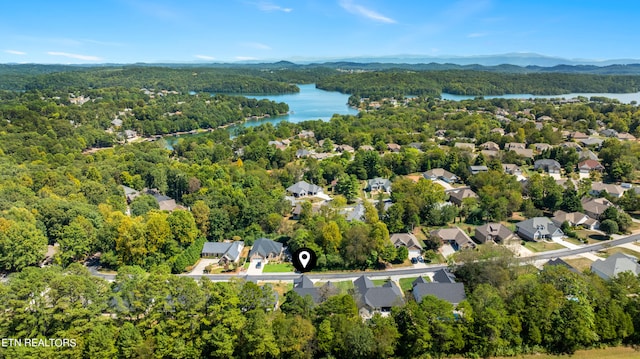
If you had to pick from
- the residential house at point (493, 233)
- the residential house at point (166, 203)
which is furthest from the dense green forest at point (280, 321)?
the residential house at point (166, 203)

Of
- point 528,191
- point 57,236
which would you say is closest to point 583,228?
point 528,191

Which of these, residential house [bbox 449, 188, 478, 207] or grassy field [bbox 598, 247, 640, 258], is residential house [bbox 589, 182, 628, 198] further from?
residential house [bbox 449, 188, 478, 207]

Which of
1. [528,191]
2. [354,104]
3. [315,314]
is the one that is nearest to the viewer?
[315,314]

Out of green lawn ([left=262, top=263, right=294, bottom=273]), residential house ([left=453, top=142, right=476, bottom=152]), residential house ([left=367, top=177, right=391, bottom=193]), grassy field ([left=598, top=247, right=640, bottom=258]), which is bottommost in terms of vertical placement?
green lawn ([left=262, top=263, right=294, bottom=273])

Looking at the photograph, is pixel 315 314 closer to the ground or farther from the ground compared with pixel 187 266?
farther from the ground

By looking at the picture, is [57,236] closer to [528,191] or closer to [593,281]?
[593,281]

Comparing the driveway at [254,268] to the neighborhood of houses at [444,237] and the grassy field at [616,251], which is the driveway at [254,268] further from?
the grassy field at [616,251]

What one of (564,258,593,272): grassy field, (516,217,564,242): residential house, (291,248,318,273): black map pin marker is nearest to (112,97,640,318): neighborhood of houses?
(516,217,564,242): residential house

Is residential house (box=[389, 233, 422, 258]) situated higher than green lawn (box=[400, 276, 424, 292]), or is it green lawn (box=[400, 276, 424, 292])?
residential house (box=[389, 233, 422, 258])
